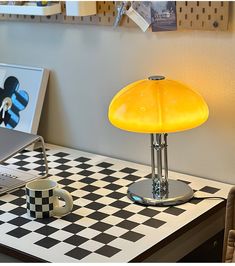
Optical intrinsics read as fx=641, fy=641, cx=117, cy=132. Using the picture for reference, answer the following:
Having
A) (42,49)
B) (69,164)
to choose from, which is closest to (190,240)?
(69,164)

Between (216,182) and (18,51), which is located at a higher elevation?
(18,51)

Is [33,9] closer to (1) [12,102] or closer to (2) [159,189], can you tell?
(1) [12,102]

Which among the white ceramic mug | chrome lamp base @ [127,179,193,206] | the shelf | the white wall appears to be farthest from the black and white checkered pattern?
the shelf

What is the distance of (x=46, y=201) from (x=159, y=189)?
39cm

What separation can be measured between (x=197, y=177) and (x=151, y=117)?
40 cm

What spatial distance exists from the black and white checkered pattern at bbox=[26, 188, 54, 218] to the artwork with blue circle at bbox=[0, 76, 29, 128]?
731mm

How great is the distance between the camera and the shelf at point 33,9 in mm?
2393

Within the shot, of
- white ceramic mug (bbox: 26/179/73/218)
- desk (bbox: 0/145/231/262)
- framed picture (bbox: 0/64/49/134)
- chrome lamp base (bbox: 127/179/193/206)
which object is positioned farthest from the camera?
framed picture (bbox: 0/64/49/134)

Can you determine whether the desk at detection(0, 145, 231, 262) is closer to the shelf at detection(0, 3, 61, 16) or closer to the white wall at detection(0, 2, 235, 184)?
the white wall at detection(0, 2, 235, 184)

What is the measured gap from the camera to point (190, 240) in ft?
6.53

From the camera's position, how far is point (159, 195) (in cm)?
208

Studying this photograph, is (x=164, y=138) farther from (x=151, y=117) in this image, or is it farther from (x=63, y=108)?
(x=63, y=108)

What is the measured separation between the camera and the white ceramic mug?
76.0 inches

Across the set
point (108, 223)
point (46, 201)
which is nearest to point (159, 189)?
point (108, 223)
